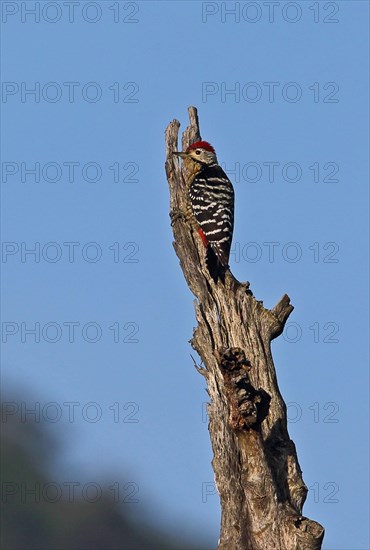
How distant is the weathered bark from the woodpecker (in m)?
0.68

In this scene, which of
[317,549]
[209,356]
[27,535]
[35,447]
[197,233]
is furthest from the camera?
[35,447]

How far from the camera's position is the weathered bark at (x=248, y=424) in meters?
10.3

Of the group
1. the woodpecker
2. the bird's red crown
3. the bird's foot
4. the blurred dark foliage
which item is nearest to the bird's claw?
the bird's foot

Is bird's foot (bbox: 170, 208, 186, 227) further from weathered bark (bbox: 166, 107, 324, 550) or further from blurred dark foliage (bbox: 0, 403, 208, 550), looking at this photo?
blurred dark foliage (bbox: 0, 403, 208, 550)

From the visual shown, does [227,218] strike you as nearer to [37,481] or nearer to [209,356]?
[209,356]

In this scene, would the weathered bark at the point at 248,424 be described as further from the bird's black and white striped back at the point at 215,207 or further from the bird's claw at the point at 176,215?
the bird's claw at the point at 176,215

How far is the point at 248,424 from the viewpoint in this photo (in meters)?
10.3

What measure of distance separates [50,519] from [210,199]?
29129 mm

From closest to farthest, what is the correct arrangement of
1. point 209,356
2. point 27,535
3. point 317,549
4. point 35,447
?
point 317,549 → point 209,356 → point 27,535 → point 35,447

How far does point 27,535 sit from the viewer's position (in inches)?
1550

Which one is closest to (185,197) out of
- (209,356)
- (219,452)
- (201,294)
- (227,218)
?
(227,218)

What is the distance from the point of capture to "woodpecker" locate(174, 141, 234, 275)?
12758 millimetres

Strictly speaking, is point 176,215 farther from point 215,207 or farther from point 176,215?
point 215,207

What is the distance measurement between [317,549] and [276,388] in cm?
153
